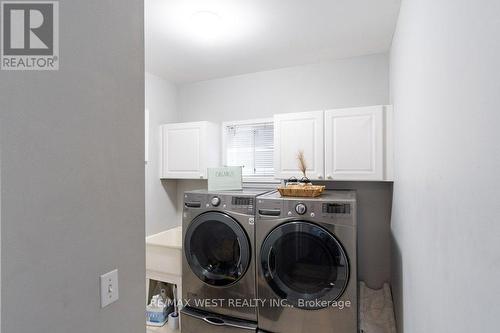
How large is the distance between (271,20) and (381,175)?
4.98ft

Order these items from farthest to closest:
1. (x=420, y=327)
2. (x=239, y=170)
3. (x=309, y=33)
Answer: (x=239, y=170) → (x=309, y=33) → (x=420, y=327)

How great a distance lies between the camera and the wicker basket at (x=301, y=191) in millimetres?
2010

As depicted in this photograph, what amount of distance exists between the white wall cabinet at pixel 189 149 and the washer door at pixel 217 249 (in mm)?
808

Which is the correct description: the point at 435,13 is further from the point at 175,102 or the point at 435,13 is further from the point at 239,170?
the point at 175,102

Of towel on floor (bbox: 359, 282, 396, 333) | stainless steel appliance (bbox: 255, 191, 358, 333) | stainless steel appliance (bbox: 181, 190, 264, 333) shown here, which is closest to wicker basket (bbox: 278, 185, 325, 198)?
stainless steel appliance (bbox: 255, 191, 358, 333)

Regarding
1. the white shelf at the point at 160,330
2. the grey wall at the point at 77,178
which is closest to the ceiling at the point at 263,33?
the grey wall at the point at 77,178

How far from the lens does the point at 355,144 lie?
222 cm

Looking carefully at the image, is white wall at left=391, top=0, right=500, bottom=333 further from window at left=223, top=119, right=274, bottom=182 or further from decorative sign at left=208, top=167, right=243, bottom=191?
window at left=223, top=119, right=274, bottom=182

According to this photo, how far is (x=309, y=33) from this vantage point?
80.7 inches

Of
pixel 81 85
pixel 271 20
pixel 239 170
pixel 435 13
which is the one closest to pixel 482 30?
pixel 435 13

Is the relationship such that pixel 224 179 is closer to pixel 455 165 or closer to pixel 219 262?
pixel 219 262

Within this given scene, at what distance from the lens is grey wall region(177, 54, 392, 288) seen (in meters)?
2.42

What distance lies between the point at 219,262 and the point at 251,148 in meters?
1.36

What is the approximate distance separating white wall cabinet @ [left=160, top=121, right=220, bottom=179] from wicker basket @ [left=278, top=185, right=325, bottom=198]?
112 cm
